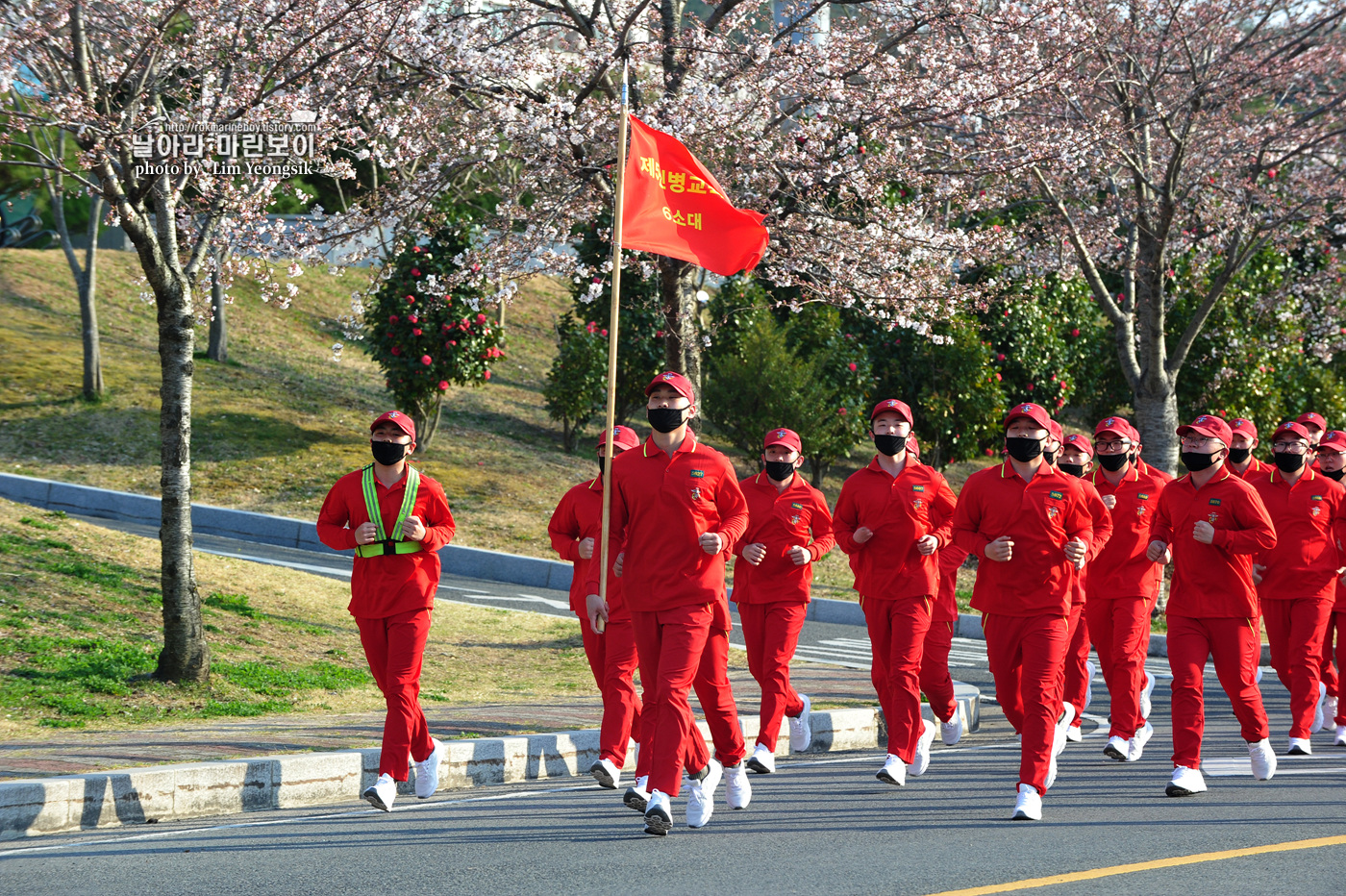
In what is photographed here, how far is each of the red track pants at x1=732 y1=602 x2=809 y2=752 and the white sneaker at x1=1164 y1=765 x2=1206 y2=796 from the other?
218 cm

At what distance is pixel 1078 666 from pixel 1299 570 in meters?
1.54

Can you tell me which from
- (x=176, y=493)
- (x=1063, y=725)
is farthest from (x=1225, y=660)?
(x=176, y=493)

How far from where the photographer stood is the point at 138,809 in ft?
22.8

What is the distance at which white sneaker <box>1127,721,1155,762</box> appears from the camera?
869 centimetres

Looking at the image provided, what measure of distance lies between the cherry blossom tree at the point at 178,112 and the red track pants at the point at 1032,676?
5.93 metres

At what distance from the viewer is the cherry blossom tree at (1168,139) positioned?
16.0 metres

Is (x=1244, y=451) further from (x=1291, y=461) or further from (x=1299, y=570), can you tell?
(x=1299, y=570)

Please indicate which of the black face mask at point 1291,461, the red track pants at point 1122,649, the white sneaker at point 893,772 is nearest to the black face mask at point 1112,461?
the red track pants at point 1122,649

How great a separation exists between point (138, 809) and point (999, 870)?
410 cm

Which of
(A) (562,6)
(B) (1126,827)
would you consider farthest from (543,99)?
(B) (1126,827)

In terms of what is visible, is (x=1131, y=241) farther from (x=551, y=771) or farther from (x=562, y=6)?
(x=551, y=771)

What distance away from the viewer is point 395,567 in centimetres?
739

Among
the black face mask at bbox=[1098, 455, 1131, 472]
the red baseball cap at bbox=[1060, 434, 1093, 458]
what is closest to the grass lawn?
the red baseball cap at bbox=[1060, 434, 1093, 458]

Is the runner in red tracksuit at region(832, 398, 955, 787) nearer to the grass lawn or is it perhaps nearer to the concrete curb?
the concrete curb
